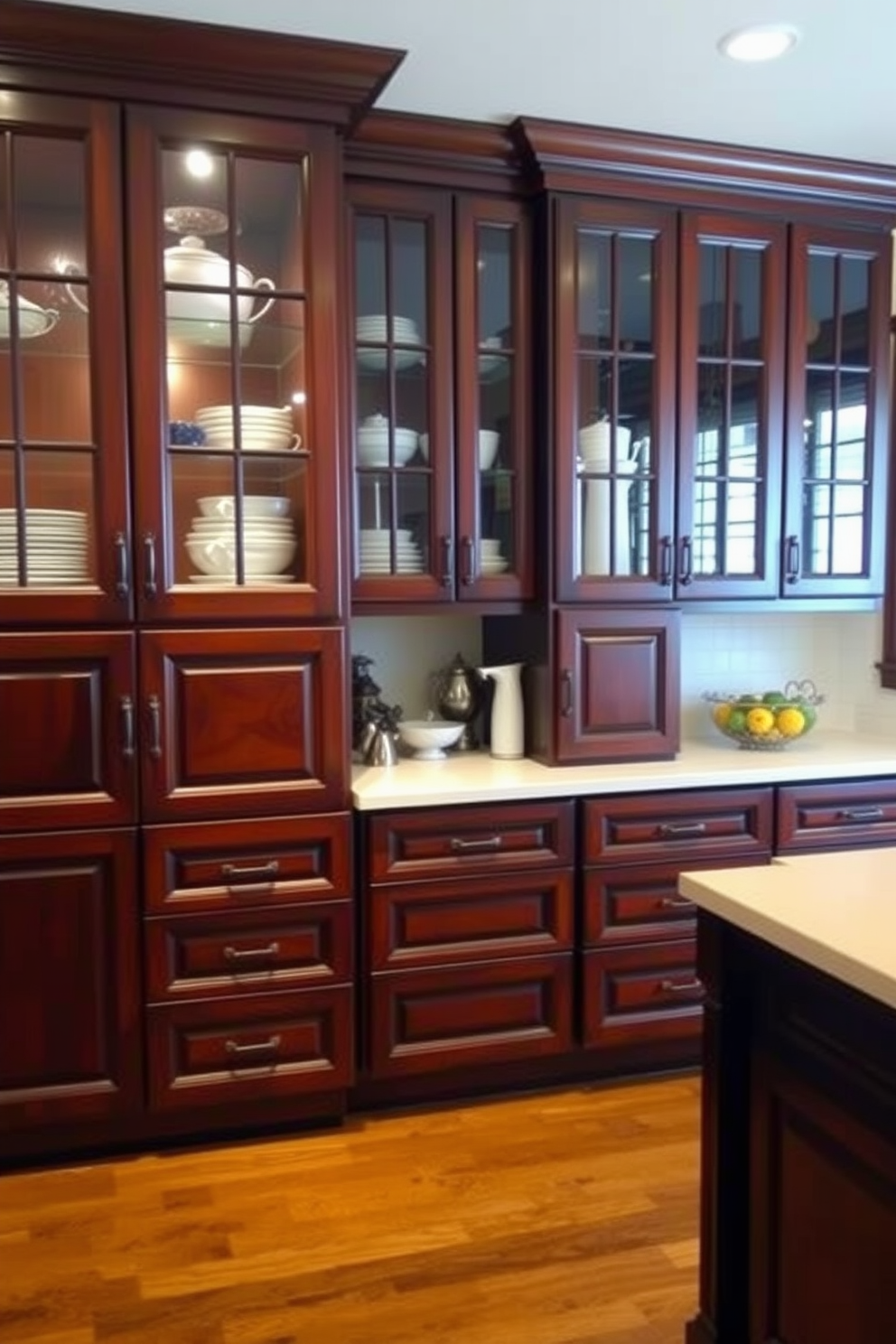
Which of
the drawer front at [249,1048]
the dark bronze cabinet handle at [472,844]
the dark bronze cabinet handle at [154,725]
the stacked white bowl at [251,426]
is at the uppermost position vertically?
the stacked white bowl at [251,426]

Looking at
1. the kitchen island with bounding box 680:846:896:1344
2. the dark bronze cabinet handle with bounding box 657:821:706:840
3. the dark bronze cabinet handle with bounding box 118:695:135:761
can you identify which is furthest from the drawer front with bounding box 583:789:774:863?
the dark bronze cabinet handle with bounding box 118:695:135:761

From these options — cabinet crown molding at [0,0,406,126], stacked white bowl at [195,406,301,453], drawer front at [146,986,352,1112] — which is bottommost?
drawer front at [146,986,352,1112]

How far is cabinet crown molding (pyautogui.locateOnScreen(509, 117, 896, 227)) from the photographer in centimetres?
274

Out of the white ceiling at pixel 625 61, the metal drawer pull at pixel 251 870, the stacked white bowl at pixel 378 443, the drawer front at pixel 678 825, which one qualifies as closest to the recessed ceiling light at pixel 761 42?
the white ceiling at pixel 625 61

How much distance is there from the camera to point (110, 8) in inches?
85.7

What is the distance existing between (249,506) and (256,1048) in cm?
130

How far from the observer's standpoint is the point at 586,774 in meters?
2.83

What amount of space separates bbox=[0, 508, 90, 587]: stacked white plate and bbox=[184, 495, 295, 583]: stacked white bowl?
0.79 ft

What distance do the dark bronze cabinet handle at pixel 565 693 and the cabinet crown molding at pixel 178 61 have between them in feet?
4.86

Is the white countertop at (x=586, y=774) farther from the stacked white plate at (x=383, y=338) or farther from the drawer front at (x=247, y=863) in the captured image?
the stacked white plate at (x=383, y=338)

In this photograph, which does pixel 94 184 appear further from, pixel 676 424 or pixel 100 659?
pixel 676 424

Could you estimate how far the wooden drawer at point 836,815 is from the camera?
9.73 ft

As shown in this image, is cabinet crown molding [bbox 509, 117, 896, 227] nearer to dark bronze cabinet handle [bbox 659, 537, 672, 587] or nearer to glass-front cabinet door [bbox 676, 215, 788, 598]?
glass-front cabinet door [bbox 676, 215, 788, 598]

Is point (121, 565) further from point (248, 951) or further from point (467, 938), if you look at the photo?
point (467, 938)
